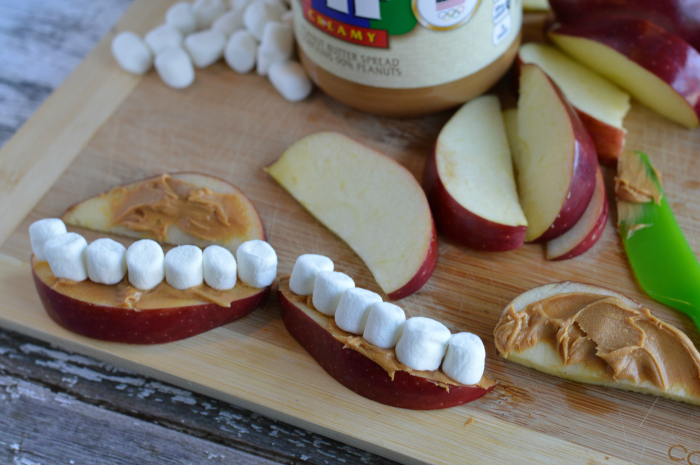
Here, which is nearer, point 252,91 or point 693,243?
point 693,243

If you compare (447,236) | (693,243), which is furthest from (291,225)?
(693,243)

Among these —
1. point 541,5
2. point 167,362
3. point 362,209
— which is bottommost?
point 167,362

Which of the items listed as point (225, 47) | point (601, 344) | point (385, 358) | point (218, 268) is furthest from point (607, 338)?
point (225, 47)

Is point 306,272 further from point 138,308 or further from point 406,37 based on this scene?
point 406,37

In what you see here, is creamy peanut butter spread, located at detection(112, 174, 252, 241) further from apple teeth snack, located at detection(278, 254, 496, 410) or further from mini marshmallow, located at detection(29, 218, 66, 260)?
apple teeth snack, located at detection(278, 254, 496, 410)

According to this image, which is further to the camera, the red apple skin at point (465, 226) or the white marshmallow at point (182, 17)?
the white marshmallow at point (182, 17)

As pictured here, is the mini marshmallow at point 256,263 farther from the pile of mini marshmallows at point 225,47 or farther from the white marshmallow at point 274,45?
the white marshmallow at point 274,45

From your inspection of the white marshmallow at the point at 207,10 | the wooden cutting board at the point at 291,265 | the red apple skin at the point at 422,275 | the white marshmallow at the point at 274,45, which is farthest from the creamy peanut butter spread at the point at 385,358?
the white marshmallow at the point at 207,10

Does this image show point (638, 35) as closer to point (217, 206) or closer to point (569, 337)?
point (569, 337)
